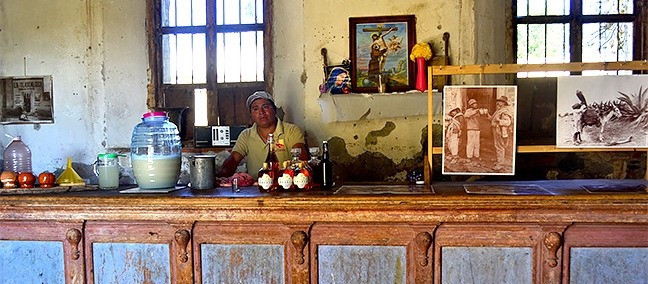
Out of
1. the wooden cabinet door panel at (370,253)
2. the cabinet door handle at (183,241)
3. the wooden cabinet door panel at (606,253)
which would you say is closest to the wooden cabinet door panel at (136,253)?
the cabinet door handle at (183,241)

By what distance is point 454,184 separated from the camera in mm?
2809

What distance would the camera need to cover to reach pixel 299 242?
238 cm

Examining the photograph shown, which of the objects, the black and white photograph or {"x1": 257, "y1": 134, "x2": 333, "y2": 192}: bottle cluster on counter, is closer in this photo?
{"x1": 257, "y1": 134, "x2": 333, "y2": 192}: bottle cluster on counter

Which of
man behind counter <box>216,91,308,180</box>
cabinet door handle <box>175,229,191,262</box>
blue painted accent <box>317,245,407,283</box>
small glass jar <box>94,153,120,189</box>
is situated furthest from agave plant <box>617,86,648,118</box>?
small glass jar <box>94,153,120,189</box>

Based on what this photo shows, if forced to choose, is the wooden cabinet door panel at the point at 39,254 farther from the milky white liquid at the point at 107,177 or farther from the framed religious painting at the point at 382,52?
the framed religious painting at the point at 382,52

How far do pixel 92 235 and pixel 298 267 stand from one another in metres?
1.03

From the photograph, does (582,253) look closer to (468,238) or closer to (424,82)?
(468,238)

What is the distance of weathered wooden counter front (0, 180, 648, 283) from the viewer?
90.6 inches

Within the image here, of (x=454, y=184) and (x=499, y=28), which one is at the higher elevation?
(x=499, y=28)

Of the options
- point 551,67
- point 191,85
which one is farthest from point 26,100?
point 551,67

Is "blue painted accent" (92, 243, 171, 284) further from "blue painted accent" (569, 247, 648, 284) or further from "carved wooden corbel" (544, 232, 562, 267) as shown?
"blue painted accent" (569, 247, 648, 284)

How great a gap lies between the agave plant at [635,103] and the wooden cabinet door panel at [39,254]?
2844mm

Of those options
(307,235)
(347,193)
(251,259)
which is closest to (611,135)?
(347,193)

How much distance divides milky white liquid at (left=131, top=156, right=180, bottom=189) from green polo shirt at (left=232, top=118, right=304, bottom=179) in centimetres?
98
